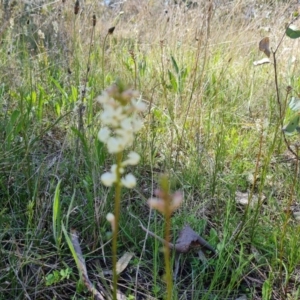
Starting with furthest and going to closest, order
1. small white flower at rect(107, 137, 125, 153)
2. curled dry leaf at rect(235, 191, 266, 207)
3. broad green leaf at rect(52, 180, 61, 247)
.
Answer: curled dry leaf at rect(235, 191, 266, 207)
broad green leaf at rect(52, 180, 61, 247)
small white flower at rect(107, 137, 125, 153)

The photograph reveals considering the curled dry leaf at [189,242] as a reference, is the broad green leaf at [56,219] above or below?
above

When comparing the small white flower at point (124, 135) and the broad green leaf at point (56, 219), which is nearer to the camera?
the small white flower at point (124, 135)

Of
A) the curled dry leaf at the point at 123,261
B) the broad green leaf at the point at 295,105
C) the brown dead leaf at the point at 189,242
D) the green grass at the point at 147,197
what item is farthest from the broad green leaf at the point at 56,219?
the broad green leaf at the point at 295,105

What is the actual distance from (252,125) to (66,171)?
97cm

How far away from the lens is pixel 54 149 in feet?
5.46

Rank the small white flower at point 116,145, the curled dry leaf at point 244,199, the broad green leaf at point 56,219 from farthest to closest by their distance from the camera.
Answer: the curled dry leaf at point 244,199 < the broad green leaf at point 56,219 < the small white flower at point 116,145

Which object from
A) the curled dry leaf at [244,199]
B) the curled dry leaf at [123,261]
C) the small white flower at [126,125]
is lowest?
the curled dry leaf at [244,199]

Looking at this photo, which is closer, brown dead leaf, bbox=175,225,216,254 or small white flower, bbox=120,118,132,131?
small white flower, bbox=120,118,132,131

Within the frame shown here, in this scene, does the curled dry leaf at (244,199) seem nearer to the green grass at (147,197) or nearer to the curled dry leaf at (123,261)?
the green grass at (147,197)

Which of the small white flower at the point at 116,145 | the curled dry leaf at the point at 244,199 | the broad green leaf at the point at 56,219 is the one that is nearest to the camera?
the small white flower at the point at 116,145

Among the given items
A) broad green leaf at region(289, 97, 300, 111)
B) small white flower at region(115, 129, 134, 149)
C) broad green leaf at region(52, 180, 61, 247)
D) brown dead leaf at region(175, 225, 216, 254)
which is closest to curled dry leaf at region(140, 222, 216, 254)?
brown dead leaf at region(175, 225, 216, 254)

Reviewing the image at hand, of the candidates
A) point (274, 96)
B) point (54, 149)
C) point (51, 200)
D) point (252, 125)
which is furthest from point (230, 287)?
point (274, 96)

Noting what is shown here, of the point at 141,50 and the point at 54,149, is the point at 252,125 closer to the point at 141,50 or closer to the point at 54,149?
the point at 54,149

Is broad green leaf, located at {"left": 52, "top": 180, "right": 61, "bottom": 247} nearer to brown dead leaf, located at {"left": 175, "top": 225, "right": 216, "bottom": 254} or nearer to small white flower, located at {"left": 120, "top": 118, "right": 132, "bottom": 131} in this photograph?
brown dead leaf, located at {"left": 175, "top": 225, "right": 216, "bottom": 254}
